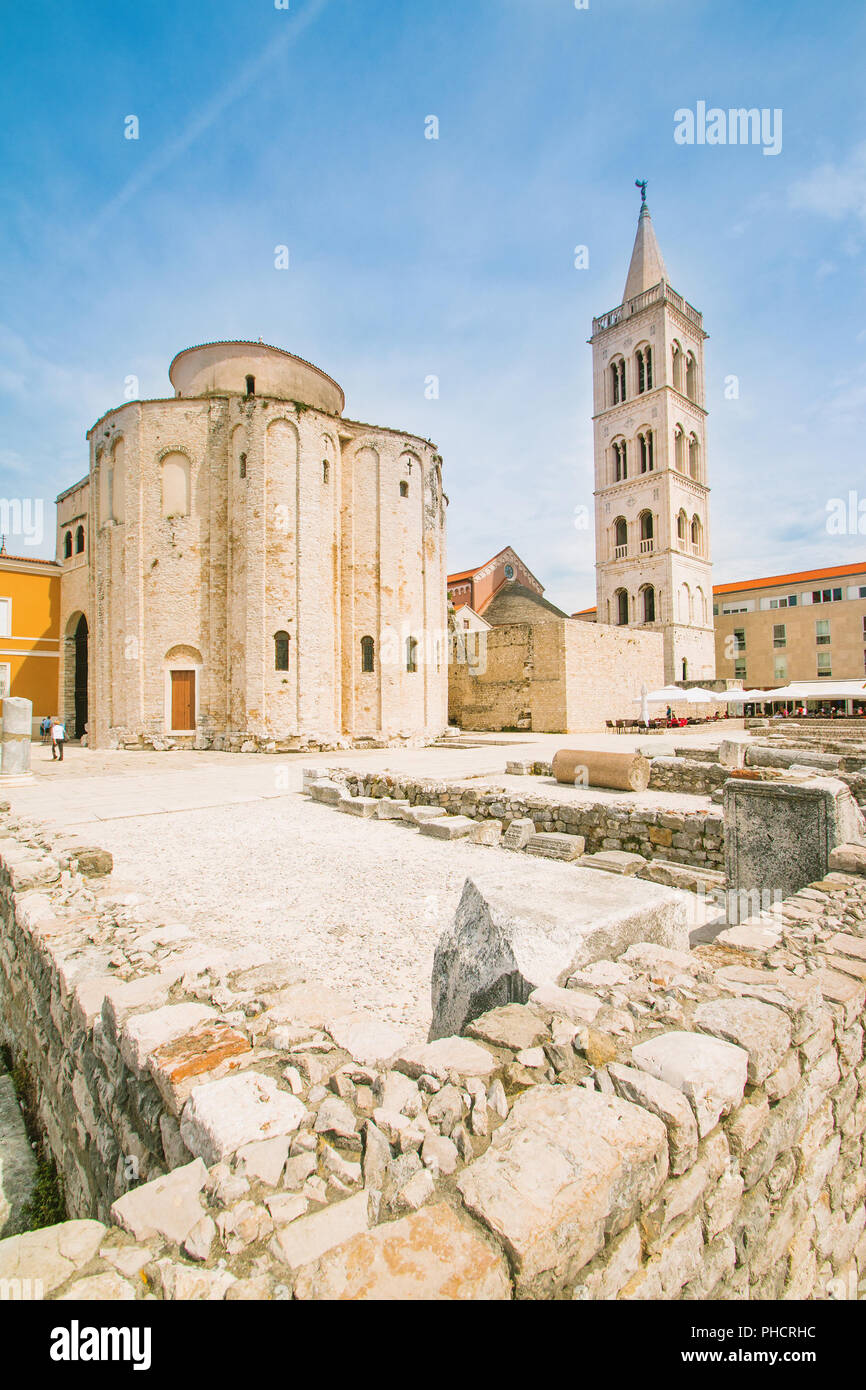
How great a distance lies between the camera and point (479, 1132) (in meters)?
1.75

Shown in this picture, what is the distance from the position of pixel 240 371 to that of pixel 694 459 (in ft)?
104

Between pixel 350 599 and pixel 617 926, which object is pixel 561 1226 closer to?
pixel 617 926

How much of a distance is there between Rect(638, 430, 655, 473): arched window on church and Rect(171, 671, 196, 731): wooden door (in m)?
32.8

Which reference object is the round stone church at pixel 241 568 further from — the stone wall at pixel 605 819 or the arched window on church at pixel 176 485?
the stone wall at pixel 605 819

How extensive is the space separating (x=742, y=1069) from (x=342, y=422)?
2625cm

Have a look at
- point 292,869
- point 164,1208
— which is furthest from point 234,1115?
point 292,869

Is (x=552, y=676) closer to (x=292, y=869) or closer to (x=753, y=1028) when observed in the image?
(x=292, y=869)

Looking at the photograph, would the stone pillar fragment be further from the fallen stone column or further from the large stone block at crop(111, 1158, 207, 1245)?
the large stone block at crop(111, 1158, 207, 1245)

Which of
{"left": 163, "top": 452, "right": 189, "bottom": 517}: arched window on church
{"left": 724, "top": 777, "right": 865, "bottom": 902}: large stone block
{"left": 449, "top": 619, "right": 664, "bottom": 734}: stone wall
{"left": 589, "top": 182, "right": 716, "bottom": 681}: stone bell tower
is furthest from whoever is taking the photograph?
{"left": 589, "top": 182, "right": 716, "bottom": 681}: stone bell tower

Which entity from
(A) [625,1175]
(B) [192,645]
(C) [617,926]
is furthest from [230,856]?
(B) [192,645]

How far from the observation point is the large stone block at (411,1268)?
4.11ft

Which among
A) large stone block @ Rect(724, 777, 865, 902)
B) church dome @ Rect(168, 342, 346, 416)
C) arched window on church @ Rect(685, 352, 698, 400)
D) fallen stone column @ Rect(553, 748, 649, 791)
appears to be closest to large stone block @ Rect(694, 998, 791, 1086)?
large stone block @ Rect(724, 777, 865, 902)

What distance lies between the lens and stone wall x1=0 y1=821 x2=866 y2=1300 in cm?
138

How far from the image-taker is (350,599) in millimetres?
24406
